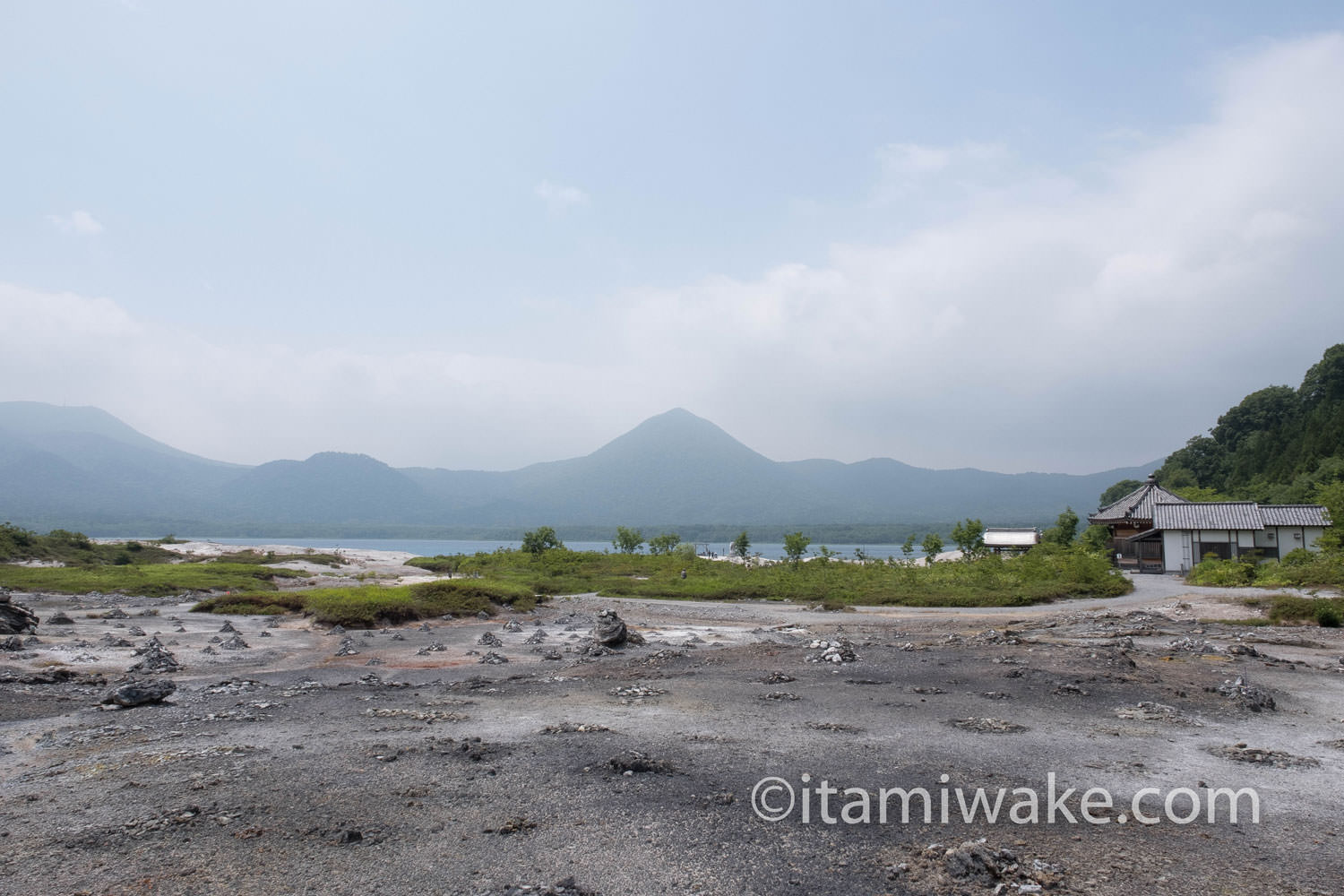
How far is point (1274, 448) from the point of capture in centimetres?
7519

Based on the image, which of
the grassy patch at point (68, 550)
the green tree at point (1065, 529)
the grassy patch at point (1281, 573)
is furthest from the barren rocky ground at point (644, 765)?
the green tree at point (1065, 529)

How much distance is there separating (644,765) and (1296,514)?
4992 cm

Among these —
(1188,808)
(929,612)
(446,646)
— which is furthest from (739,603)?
(1188,808)

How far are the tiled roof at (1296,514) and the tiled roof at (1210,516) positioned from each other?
1.82ft

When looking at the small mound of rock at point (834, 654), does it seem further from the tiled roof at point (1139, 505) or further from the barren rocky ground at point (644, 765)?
the tiled roof at point (1139, 505)

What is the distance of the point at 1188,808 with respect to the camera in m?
7.05

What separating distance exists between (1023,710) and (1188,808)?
4265 millimetres

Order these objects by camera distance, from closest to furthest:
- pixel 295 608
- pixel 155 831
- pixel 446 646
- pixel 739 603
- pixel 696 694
A: pixel 155 831 → pixel 696 694 → pixel 446 646 → pixel 295 608 → pixel 739 603

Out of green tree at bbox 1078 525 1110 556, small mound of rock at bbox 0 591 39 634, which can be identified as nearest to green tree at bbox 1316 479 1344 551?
green tree at bbox 1078 525 1110 556

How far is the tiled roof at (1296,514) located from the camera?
39.5m

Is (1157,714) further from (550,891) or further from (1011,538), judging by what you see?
(1011,538)

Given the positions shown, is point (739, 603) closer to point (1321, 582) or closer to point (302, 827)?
point (1321, 582)

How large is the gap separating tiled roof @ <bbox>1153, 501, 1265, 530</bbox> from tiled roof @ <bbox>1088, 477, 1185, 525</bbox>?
7.07m

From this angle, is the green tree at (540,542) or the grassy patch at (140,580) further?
the green tree at (540,542)
